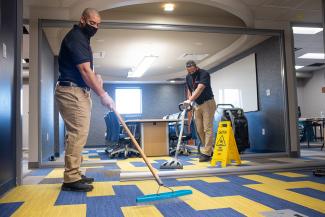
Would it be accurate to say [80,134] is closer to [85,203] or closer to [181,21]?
[85,203]

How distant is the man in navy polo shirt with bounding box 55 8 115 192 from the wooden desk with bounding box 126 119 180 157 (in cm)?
329

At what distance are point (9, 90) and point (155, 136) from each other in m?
3.56

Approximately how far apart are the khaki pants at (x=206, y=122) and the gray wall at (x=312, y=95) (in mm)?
7998

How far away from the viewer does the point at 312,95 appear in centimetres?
1134

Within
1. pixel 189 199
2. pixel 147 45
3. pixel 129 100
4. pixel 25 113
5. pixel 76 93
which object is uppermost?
pixel 147 45

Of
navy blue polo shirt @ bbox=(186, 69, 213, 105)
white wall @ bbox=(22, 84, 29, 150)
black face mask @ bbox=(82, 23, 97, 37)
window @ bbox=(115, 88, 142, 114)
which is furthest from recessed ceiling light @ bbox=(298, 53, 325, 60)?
white wall @ bbox=(22, 84, 29, 150)

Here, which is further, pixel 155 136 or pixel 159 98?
pixel 159 98

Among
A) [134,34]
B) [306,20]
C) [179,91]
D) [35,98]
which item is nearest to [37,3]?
[35,98]

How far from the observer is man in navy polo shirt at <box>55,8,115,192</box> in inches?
92.6

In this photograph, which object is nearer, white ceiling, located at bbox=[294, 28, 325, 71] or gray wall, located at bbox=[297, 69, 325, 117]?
white ceiling, located at bbox=[294, 28, 325, 71]

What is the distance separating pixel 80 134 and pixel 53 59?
4.59 m

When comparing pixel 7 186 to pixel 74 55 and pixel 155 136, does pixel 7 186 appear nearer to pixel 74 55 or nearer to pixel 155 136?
pixel 74 55

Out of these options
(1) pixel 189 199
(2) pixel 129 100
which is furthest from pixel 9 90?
(2) pixel 129 100

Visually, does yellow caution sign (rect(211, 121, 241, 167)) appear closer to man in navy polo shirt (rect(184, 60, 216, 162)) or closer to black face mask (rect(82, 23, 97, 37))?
man in navy polo shirt (rect(184, 60, 216, 162))
